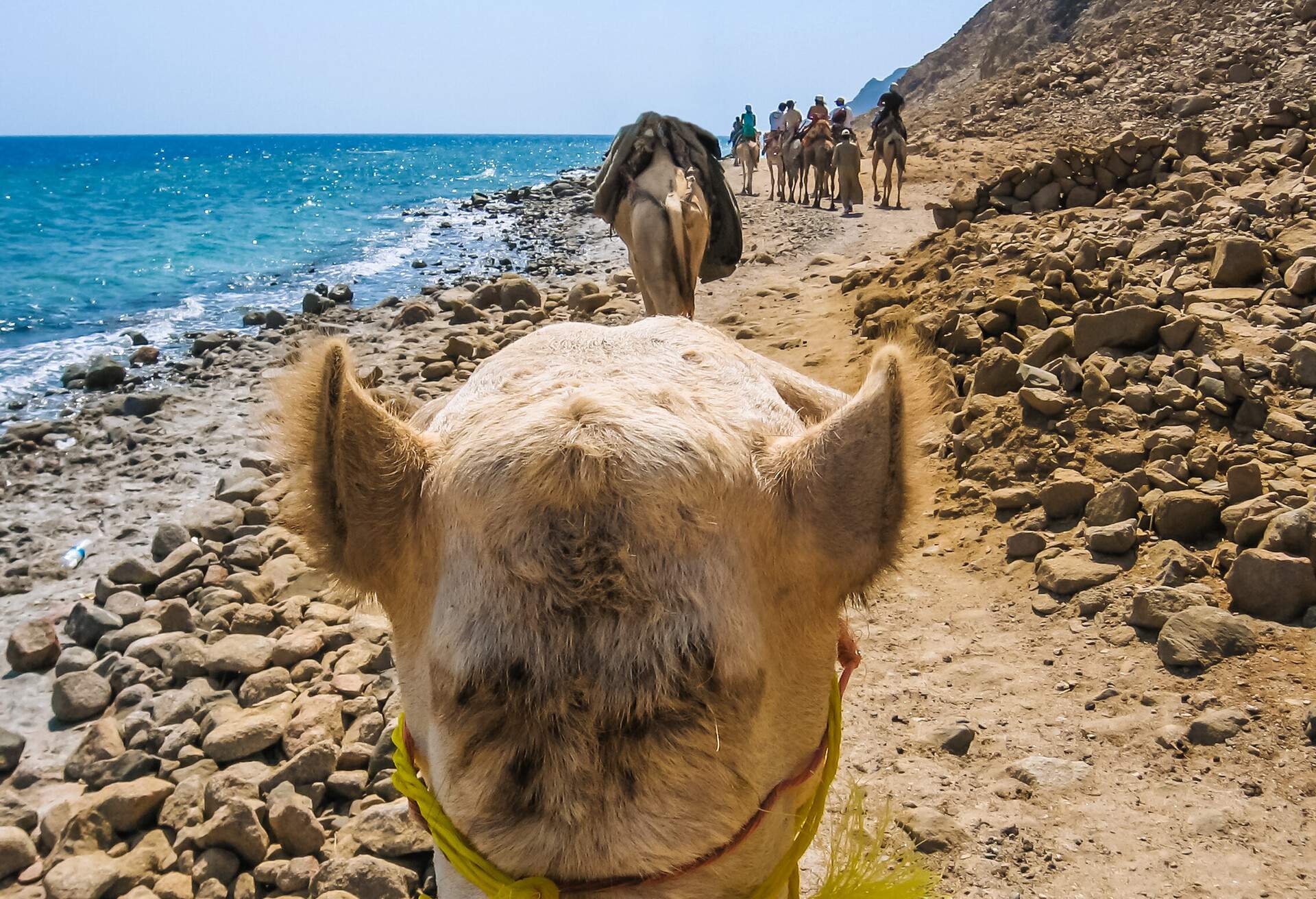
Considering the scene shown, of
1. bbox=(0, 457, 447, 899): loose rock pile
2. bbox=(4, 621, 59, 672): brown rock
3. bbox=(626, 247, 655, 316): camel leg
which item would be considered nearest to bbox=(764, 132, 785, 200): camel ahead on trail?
bbox=(626, 247, 655, 316): camel leg

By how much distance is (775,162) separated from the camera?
28516 millimetres

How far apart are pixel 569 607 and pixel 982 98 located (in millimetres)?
37863

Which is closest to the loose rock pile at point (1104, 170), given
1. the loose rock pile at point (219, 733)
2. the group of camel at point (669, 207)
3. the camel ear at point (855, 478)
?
the group of camel at point (669, 207)

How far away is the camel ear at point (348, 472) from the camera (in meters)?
1.46

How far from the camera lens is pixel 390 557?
1.55 m

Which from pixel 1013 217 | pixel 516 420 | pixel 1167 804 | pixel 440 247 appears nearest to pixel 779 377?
pixel 516 420

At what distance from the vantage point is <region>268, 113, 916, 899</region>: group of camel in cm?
125

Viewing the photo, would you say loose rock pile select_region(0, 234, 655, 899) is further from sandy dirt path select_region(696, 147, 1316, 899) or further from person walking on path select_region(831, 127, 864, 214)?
person walking on path select_region(831, 127, 864, 214)

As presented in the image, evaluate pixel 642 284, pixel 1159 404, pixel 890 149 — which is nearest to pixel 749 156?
pixel 890 149

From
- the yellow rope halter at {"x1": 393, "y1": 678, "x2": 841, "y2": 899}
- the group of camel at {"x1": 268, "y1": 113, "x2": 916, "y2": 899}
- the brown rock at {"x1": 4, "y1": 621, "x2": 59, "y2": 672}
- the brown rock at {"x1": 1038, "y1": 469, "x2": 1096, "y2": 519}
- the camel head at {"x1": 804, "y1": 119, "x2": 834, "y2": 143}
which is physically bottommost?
the brown rock at {"x1": 4, "y1": 621, "x2": 59, "y2": 672}

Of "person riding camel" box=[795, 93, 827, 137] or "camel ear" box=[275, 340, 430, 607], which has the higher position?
"person riding camel" box=[795, 93, 827, 137]

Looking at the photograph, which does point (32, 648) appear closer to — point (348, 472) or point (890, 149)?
point (348, 472)

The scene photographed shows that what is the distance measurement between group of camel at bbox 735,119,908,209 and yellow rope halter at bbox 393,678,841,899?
2039cm

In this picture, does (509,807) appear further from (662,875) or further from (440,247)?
(440,247)
